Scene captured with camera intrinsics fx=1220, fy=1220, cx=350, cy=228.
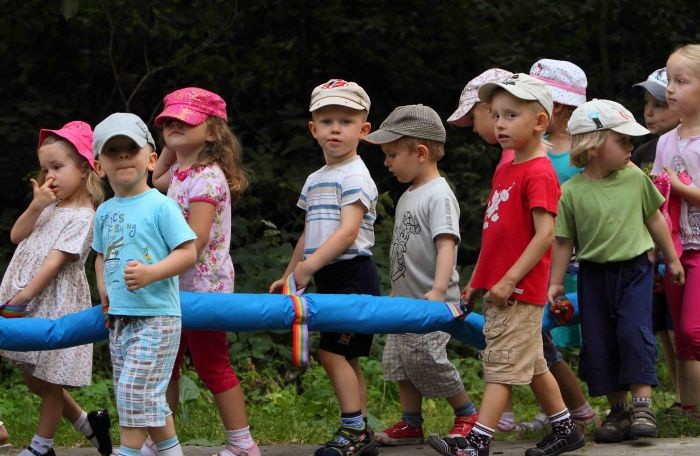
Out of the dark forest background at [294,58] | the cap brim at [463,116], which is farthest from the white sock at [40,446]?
the dark forest background at [294,58]

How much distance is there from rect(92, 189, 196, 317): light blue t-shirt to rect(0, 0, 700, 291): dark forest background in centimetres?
460

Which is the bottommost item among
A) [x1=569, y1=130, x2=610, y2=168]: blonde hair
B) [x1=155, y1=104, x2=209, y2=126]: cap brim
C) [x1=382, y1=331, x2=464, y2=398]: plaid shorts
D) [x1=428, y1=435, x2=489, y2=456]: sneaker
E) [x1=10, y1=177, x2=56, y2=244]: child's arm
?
[x1=428, y1=435, x2=489, y2=456]: sneaker

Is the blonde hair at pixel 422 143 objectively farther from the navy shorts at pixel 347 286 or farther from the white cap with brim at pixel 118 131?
the white cap with brim at pixel 118 131

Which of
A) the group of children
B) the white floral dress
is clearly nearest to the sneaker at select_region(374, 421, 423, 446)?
the group of children

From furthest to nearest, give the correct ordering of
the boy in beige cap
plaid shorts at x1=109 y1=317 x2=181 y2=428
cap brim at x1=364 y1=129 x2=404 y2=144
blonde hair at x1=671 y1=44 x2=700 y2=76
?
blonde hair at x1=671 y1=44 x2=700 y2=76 < cap brim at x1=364 y1=129 x2=404 y2=144 < the boy in beige cap < plaid shorts at x1=109 y1=317 x2=181 y2=428

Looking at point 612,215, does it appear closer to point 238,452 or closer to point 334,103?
point 334,103

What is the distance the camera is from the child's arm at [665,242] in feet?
18.2

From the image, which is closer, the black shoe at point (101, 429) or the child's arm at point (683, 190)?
the black shoe at point (101, 429)

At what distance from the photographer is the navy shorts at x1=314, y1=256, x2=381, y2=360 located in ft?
17.8

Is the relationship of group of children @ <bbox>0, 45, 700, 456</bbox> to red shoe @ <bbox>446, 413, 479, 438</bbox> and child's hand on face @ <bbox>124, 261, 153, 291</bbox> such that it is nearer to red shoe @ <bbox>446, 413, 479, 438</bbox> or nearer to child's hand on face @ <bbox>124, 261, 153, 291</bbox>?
red shoe @ <bbox>446, 413, 479, 438</bbox>

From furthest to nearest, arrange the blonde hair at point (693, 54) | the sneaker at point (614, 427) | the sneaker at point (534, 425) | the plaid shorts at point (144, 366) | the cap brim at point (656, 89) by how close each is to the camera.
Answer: the cap brim at point (656, 89), the sneaker at point (534, 425), the blonde hair at point (693, 54), the sneaker at point (614, 427), the plaid shorts at point (144, 366)

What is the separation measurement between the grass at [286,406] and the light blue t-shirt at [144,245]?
154 cm

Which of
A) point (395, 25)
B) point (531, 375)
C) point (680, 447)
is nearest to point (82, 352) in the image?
point (531, 375)

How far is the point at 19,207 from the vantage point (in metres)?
9.30
